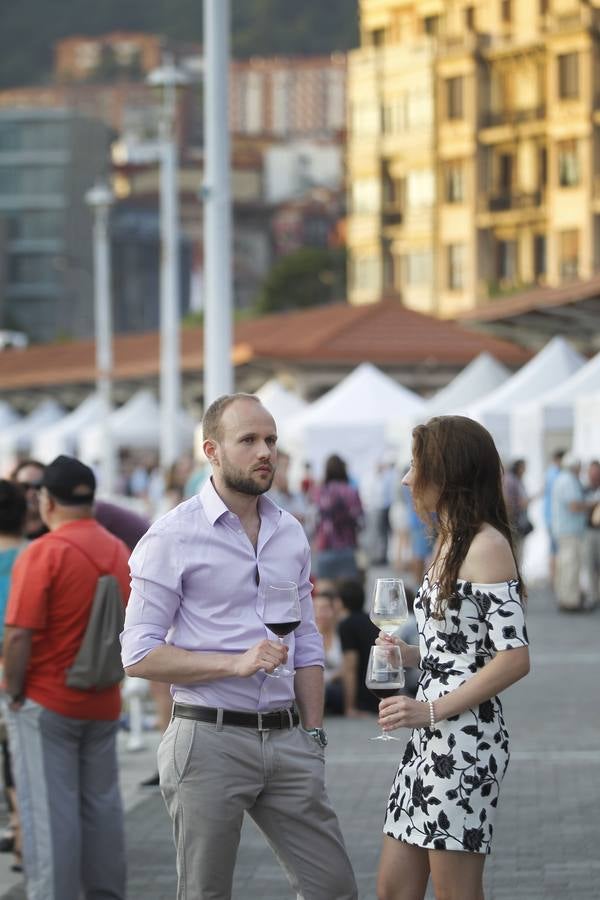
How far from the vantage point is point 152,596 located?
5.50 m

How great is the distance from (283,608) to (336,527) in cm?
1384

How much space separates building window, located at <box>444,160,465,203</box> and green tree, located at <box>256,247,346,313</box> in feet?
87.2

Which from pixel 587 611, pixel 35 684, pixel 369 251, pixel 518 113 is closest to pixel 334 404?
pixel 587 611

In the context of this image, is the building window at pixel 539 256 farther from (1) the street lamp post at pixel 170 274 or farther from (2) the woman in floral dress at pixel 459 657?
(2) the woman in floral dress at pixel 459 657

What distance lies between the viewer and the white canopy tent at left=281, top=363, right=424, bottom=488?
3512 centimetres

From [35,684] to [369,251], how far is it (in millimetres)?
Answer: 90523

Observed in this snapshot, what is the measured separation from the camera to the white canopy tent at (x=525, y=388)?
30423mm

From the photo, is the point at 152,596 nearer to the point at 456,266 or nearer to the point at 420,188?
the point at 456,266

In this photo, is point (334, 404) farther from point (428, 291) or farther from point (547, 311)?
point (428, 291)

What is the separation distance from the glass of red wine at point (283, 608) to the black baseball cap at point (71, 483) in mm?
2182

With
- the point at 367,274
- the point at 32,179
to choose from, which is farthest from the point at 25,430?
the point at 32,179

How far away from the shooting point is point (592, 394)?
27.2 m

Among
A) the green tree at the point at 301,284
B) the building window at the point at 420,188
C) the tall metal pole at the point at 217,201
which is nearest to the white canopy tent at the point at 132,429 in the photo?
the tall metal pole at the point at 217,201

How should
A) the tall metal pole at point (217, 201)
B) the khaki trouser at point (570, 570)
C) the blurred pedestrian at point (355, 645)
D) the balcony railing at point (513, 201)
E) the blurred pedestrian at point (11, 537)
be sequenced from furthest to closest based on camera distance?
1. the balcony railing at point (513, 201)
2. the khaki trouser at point (570, 570)
3. the tall metal pole at point (217, 201)
4. the blurred pedestrian at point (355, 645)
5. the blurred pedestrian at point (11, 537)
